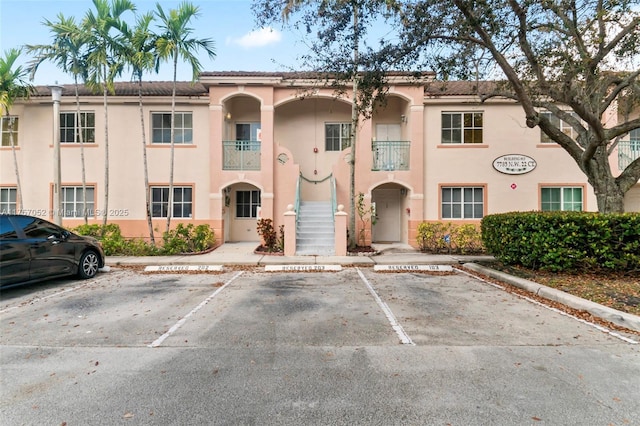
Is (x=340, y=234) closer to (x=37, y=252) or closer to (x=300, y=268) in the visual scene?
(x=300, y=268)

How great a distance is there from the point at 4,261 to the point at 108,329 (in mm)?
3392

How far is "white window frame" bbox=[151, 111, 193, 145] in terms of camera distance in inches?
564

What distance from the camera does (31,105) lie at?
14.0m

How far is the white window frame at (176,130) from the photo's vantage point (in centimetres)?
1432

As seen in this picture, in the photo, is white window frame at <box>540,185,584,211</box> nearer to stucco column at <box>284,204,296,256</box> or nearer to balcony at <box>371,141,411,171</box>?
balcony at <box>371,141,411,171</box>

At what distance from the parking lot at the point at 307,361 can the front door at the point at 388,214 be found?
8.70m

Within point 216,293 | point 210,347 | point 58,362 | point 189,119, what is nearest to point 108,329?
point 58,362

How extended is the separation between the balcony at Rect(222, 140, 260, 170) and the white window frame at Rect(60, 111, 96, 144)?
543cm

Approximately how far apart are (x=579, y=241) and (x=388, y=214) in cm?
845

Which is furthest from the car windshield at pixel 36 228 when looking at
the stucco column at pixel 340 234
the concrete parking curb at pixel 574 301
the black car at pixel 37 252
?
the concrete parking curb at pixel 574 301

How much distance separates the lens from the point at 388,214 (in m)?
15.7

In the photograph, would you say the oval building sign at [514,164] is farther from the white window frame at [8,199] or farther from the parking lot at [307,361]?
the white window frame at [8,199]

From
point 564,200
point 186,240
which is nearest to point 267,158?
point 186,240

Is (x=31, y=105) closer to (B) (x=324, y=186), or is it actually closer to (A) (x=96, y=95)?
(A) (x=96, y=95)
